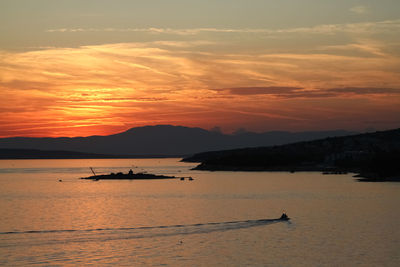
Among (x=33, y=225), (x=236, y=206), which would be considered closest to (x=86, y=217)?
(x=33, y=225)

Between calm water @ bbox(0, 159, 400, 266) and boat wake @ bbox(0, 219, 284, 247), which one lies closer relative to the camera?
calm water @ bbox(0, 159, 400, 266)

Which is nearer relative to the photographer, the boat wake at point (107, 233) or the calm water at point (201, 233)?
the calm water at point (201, 233)

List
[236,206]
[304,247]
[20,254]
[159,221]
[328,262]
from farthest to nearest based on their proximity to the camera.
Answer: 1. [236,206]
2. [159,221]
3. [304,247]
4. [20,254]
5. [328,262]

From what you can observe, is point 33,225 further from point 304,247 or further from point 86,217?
point 304,247

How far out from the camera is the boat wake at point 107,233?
52.7 m

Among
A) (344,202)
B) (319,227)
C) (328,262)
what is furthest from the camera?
(344,202)

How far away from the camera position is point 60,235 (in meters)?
55.8

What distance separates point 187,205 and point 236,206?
7.90m

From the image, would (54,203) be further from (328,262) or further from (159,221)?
(328,262)

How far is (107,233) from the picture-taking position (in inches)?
2250

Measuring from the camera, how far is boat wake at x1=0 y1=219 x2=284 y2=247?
173 ft

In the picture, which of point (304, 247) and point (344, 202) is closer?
point (304, 247)

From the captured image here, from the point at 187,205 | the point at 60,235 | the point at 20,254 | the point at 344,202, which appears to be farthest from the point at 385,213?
the point at 20,254

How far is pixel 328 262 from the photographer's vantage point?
42375mm
